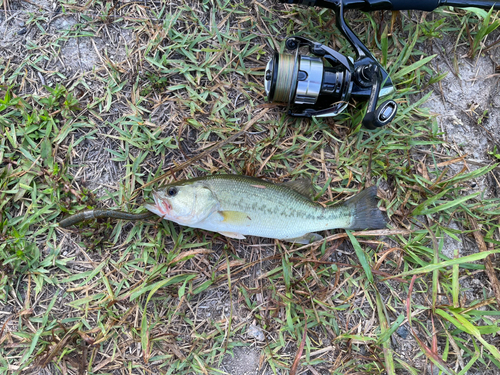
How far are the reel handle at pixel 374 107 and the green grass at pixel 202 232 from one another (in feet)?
1.03

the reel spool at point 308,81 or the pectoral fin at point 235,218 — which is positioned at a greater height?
the reel spool at point 308,81

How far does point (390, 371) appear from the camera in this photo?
10.2ft

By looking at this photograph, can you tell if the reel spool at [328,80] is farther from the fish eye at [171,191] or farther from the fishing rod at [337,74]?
the fish eye at [171,191]

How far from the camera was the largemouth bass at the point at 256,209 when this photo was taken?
296 cm

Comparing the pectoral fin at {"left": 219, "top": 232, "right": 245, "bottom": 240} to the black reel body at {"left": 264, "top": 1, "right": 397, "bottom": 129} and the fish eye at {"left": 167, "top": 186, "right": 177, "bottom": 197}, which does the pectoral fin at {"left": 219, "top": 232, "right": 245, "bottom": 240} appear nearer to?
the fish eye at {"left": 167, "top": 186, "right": 177, "bottom": 197}

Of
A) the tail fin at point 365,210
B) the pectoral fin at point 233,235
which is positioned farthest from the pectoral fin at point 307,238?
the pectoral fin at point 233,235

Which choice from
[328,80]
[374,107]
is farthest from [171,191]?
[374,107]

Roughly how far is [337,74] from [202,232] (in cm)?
214

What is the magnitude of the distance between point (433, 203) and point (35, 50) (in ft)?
15.3

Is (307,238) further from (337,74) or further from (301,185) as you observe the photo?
(337,74)

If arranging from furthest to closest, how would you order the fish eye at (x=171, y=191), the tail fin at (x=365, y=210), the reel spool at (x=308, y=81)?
the tail fin at (x=365, y=210)
the reel spool at (x=308, y=81)
the fish eye at (x=171, y=191)

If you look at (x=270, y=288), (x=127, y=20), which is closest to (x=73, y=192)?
(x=127, y=20)

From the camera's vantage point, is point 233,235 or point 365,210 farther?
point 365,210

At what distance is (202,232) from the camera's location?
10.9ft
